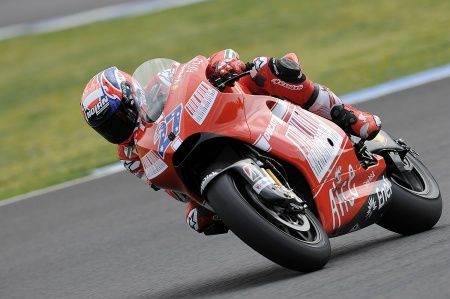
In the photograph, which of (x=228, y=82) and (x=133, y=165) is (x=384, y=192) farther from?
(x=133, y=165)

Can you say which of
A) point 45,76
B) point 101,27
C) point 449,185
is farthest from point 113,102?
point 101,27

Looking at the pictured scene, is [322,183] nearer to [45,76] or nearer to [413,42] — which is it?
[413,42]

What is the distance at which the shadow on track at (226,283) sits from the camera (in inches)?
199

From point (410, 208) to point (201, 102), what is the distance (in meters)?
1.45

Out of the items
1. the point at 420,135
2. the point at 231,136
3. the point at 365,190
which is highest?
the point at 231,136

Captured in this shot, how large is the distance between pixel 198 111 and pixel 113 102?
506 mm

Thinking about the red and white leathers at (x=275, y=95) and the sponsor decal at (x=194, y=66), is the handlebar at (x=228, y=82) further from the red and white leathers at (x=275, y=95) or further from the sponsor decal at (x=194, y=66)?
the sponsor decal at (x=194, y=66)

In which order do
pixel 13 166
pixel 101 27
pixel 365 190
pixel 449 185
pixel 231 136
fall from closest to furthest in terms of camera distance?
pixel 231 136, pixel 365 190, pixel 449 185, pixel 13 166, pixel 101 27

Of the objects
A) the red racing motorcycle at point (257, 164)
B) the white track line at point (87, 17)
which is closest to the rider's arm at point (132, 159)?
the red racing motorcycle at point (257, 164)

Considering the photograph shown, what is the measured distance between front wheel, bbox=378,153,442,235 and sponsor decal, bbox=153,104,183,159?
4.61ft

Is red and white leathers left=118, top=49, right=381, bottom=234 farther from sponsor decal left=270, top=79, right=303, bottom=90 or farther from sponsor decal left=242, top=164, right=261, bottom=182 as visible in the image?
sponsor decal left=242, top=164, right=261, bottom=182

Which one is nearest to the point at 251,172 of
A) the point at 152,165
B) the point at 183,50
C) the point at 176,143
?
the point at 176,143

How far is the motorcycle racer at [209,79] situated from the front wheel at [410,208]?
64 centimetres

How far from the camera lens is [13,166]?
35.5ft
